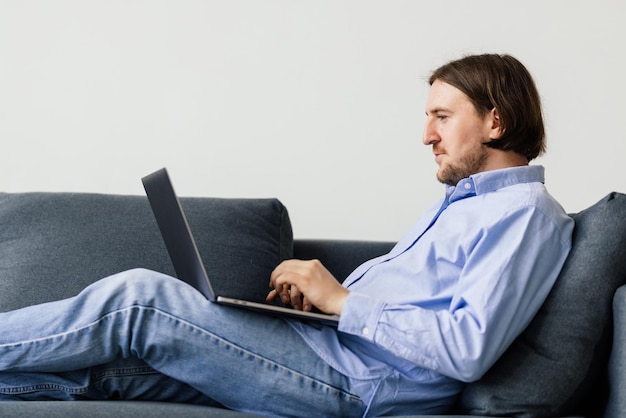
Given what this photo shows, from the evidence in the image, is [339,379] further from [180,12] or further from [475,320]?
[180,12]

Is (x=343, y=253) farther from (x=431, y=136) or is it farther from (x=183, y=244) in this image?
(x=183, y=244)

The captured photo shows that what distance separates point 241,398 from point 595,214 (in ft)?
2.61

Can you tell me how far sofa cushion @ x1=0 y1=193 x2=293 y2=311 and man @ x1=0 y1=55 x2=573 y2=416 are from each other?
54cm

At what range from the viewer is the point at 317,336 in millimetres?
1670

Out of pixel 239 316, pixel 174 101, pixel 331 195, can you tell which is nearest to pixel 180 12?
pixel 174 101

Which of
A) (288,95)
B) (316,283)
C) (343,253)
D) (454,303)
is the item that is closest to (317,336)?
(316,283)

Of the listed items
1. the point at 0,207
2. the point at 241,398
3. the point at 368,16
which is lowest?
the point at 241,398

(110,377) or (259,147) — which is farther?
(259,147)

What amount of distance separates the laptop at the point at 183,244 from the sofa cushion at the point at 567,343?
13.3 inches

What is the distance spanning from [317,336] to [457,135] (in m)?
0.59

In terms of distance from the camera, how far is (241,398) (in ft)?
5.41

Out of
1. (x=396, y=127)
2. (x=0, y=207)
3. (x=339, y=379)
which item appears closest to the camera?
(x=339, y=379)

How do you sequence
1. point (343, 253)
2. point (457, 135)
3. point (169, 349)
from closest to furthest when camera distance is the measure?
point (169, 349) < point (457, 135) < point (343, 253)

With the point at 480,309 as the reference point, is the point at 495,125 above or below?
Answer: above
